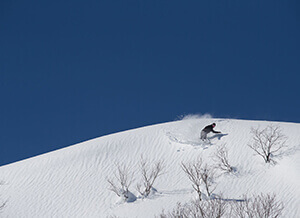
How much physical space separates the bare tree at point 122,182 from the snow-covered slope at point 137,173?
0.39 meters

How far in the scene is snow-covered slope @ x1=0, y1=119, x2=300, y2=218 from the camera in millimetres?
16562

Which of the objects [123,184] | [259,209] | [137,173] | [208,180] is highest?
[259,209]

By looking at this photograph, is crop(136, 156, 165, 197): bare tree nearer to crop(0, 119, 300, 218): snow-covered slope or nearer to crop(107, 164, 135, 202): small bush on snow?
crop(0, 119, 300, 218): snow-covered slope

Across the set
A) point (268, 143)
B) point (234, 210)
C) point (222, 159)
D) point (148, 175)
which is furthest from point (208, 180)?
point (268, 143)

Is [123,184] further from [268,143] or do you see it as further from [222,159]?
[268,143]

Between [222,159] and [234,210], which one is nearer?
[234,210]

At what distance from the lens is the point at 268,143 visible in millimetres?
20234

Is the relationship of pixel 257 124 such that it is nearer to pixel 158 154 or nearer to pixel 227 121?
pixel 227 121

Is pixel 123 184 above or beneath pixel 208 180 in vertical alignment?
beneath

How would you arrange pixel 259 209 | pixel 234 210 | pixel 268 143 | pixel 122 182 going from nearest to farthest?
pixel 259 209, pixel 234 210, pixel 122 182, pixel 268 143

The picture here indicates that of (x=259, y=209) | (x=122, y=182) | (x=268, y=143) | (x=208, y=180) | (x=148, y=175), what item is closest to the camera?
(x=259, y=209)

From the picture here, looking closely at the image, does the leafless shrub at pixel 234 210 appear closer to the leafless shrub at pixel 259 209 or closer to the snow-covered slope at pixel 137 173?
the leafless shrub at pixel 259 209

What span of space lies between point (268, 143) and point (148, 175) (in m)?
8.05

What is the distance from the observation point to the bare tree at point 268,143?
1931 centimetres
